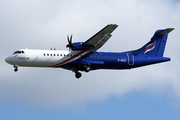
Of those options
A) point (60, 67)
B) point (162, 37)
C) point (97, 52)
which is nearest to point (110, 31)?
point (97, 52)

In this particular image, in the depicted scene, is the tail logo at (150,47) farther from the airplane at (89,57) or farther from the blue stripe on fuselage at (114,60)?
the blue stripe on fuselage at (114,60)

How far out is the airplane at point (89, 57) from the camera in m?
28.8

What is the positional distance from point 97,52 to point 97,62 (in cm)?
109

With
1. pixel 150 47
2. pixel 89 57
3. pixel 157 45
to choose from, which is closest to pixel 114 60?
pixel 89 57

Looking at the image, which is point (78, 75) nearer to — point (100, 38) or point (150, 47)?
point (100, 38)

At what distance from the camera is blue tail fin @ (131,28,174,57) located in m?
33.4

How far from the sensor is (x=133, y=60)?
31.9 metres

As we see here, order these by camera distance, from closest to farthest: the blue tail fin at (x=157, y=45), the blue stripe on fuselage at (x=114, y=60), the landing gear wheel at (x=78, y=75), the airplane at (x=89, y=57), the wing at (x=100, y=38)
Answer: the wing at (x=100, y=38) → the airplane at (x=89, y=57) → the blue stripe on fuselage at (x=114, y=60) → the landing gear wheel at (x=78, y=75) → the blue tail fin at (x=157, y=45)

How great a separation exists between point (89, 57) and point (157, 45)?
7.54 meters

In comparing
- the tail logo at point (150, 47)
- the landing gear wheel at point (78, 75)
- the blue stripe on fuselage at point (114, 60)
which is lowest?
the landing gear wheel at point (78, 75)

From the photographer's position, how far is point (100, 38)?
2962cm

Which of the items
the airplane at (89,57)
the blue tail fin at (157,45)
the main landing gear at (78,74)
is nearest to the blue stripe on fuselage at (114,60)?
the airplane at (89,57)

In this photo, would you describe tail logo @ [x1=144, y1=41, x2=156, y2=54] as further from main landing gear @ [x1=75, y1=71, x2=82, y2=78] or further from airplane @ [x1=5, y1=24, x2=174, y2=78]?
main landing gear @ [x1=75, y1=71, x2=82, y2=78]

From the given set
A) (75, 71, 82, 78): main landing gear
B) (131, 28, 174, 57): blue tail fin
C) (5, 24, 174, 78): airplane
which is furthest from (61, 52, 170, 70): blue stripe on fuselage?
(75, 71, 82, 78): main landing gear
